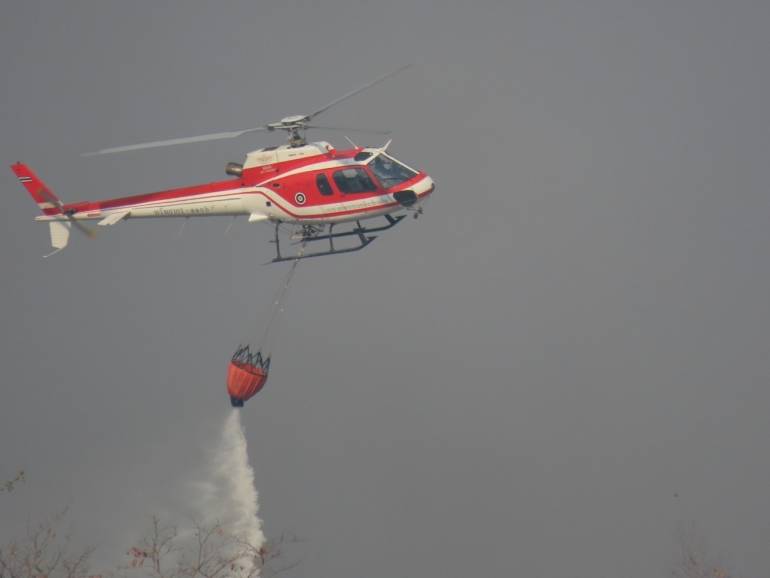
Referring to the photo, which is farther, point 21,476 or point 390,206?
point 390,206

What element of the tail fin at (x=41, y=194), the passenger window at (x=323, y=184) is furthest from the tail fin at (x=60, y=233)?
the passenger window at (x=323, y=184)

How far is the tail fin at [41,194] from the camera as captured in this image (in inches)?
1558

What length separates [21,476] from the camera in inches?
1270

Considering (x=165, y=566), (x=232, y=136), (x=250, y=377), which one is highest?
(x=232, y=136)

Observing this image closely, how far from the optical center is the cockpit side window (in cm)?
3556

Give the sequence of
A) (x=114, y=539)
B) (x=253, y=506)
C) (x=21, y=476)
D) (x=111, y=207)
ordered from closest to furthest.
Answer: (x=21, y=476) < (x=111, y=207) < (x=253, y=506) < (x=114, y=539)

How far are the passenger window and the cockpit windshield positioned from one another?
46.7 inches

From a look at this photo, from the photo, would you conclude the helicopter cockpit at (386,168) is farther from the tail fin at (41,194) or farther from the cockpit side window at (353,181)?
the tail fin at (41,194)

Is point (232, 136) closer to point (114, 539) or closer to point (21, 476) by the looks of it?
point (21, 476)

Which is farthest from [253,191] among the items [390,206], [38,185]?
[38,185]

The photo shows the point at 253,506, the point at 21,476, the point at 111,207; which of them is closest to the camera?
the point at 21,476

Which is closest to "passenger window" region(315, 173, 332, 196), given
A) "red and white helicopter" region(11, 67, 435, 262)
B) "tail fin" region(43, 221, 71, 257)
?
"red and white helicopter" region(11, 67, 435, 262)

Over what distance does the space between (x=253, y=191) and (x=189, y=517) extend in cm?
1252

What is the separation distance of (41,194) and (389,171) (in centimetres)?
996
